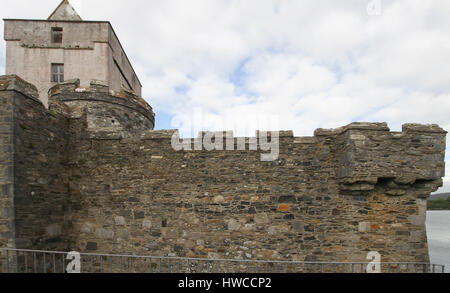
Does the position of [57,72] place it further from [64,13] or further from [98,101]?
[98,101]

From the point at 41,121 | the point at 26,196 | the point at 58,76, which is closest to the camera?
the point at 26,196

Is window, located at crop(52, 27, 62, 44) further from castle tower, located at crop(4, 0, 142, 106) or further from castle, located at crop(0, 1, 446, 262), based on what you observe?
castle, located at crop(0, 1, 446, 262)

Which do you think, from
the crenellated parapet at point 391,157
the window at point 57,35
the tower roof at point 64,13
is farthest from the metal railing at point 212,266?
the tower roof at point 64,13

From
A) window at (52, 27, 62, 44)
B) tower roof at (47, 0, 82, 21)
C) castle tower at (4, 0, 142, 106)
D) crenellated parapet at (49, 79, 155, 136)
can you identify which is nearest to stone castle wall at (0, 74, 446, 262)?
crenellated parapet at (49, 79, 155, 136)

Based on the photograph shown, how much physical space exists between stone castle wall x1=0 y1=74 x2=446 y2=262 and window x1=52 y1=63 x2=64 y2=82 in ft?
28.6

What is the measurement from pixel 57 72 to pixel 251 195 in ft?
43.3

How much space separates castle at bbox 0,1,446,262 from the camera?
6234mm

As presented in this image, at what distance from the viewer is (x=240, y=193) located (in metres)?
6.73

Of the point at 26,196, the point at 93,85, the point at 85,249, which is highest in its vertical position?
the point at 93,85

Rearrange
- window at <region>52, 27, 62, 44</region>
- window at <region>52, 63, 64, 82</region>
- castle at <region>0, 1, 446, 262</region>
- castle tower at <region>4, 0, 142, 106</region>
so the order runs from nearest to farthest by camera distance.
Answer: castle at <region>0, 1, 446, 262</region>, castle tower at <region>4, 0, 142, 106</region>, window at <region>52, 63, 64, 82</region>, window at <region>52, 27, 62, 44</region>
